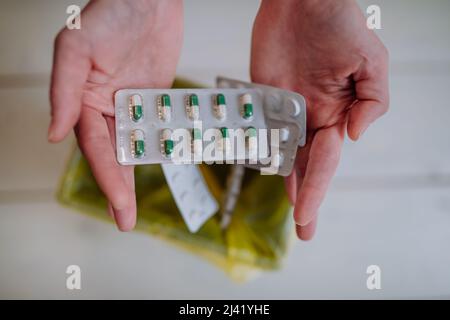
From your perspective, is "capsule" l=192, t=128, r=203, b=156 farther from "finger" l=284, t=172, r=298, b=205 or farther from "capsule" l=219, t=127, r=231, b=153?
"finger" l=284, t=172, r=298, b=205

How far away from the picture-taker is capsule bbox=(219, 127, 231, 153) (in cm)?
52

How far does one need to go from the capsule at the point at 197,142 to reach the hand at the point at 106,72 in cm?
8

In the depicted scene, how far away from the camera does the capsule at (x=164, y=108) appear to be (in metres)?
0.50

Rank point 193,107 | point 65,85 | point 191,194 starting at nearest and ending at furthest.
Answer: point 65,85
point 193,107
point 191,194

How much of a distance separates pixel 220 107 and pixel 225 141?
39 mm

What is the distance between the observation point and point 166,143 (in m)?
0.50

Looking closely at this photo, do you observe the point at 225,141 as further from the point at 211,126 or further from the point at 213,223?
the point at 213,223

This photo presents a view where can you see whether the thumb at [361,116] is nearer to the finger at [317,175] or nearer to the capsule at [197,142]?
the finger at [317,175]

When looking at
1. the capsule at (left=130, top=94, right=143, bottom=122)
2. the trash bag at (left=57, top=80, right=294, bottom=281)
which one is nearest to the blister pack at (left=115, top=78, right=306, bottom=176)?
the capsule at (left=130, top=94, right=143, bottom=122)

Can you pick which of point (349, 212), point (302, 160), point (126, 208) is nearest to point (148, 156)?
point (126, 208)

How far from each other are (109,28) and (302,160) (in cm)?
26

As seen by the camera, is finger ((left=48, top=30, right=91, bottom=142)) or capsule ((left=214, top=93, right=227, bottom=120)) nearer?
finger ((left=48, top=30, right=91, bottom=142))

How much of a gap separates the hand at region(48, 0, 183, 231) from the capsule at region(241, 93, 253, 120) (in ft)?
0.34

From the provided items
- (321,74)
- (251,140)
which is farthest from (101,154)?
(321,74)
